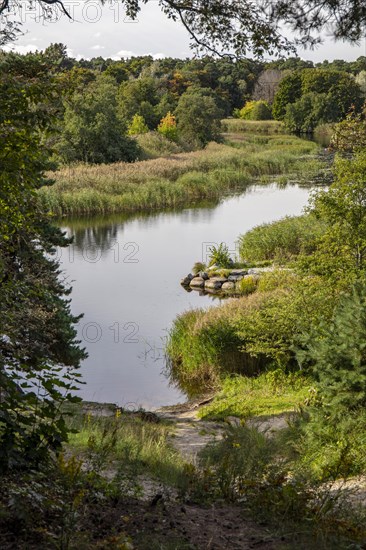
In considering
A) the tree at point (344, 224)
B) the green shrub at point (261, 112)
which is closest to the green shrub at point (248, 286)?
the tree at point (344, 224)

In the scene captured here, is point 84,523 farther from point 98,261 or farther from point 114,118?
point 114,118

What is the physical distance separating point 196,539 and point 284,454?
387 centimetres

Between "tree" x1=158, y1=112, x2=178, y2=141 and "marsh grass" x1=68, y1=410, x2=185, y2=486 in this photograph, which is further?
"tree" x1=158, y1=112, x2=178, y2=141

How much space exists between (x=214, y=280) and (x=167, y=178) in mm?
17457

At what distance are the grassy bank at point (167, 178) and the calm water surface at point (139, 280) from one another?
1502 mm

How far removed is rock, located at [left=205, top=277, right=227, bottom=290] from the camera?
814 inches

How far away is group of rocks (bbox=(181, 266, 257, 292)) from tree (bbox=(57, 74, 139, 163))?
704 inches

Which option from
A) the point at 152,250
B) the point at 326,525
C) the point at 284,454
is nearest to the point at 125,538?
the point at 326,525

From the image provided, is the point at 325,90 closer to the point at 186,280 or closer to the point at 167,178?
the point at 167,178

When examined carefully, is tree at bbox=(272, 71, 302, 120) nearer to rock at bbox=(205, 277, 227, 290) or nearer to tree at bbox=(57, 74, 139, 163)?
tree at bbox=(57, 74, 139, 163)

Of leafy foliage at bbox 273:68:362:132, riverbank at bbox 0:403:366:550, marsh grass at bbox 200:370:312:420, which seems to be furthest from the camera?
leafy foliage at bbox 273:68:362:132

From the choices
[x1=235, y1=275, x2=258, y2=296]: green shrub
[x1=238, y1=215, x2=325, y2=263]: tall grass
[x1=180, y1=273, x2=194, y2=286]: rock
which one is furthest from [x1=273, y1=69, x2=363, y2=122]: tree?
[x1=235, y1=275, x2=258, y2=296]: green shrub

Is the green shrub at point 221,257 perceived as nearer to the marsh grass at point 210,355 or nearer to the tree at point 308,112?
the marsh grass at point 210,355

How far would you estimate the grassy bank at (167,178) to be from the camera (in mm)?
31469
